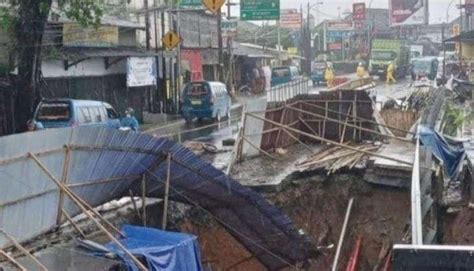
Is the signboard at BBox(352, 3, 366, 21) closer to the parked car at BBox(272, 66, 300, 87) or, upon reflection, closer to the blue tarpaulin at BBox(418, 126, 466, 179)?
the parked car at BBox(272, 66, 300, 87)

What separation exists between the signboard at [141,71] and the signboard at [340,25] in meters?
49.4

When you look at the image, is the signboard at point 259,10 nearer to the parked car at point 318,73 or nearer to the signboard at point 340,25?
the parked car at point 318,73

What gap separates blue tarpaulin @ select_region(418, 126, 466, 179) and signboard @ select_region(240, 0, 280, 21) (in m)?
23.8

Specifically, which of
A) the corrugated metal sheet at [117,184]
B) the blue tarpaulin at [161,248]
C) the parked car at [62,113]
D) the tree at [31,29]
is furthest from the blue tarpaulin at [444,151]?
the tree at [31,29]

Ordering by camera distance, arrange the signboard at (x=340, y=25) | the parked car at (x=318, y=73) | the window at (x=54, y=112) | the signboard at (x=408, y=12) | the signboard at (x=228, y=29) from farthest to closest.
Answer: the signboard at (x=340, y=25) < the signboard at (x=408, y=12) < the parked car at (x=318, y=73) < the signboard at (x=228, y=29) < the window at (x=54, y=112)

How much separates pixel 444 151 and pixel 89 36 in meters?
15.8

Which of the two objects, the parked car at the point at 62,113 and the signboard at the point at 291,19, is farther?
the signboard at the point at 291,19

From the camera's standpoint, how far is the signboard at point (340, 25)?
265 feet

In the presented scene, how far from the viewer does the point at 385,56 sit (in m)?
62.7

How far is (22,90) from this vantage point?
843 inches

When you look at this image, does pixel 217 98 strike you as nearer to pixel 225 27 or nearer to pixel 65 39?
pixel 65 39

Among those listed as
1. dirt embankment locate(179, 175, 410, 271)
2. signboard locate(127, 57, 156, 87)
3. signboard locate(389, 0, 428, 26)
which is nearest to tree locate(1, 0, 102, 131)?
dirt embankment locate(179, 175, 410, 271)

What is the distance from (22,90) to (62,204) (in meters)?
13.0

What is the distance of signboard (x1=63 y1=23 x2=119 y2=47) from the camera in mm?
26703
